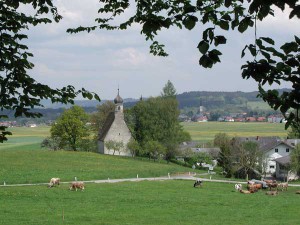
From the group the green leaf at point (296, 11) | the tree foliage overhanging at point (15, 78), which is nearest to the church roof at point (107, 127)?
the tree foliage overhanging at point (15, 78)

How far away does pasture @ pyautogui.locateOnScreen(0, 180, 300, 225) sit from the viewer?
2506cm

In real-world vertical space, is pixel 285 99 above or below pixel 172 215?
above

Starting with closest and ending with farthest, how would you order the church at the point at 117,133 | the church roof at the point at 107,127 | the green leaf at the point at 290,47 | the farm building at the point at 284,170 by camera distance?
the green leaf at the point at 290,47
the farm building at the point at 284,170
the church at the point at 117,133
the church roof at the point at 107,127

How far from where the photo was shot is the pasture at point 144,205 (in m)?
25.1

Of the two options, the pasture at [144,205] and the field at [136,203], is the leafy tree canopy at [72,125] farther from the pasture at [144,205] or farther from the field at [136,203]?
the pasture at [144,205]

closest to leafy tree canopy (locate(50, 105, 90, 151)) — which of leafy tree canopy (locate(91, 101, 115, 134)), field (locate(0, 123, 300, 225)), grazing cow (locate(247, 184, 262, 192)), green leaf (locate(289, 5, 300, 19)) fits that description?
leafy tree canopy (locate(91, 101, 115, 134))

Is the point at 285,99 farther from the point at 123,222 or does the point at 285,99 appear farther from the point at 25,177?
the point at 25,177

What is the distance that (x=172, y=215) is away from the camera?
26828mm

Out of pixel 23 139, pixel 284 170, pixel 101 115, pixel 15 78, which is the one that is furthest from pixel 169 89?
pixel 15 78

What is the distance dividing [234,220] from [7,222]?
12069 mm

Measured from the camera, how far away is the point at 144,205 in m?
30.6

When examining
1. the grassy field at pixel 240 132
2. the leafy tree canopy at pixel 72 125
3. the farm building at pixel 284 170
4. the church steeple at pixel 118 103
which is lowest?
the farm building at pixel 284 170

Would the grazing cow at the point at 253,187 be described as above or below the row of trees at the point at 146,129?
below

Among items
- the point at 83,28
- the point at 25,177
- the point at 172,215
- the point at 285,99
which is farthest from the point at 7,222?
the point at 25,177
